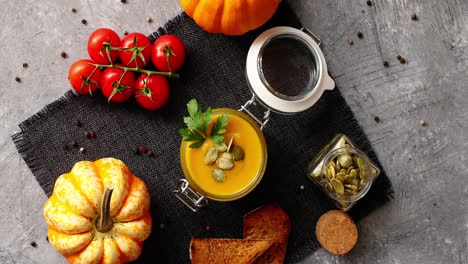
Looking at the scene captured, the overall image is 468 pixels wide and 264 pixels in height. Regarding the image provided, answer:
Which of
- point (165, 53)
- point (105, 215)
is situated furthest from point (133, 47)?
point (105, 215)

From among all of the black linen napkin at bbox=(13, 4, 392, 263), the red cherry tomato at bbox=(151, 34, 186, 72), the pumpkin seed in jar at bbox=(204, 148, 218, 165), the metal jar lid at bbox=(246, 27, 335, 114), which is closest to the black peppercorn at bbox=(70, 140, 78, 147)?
the black linen napkin at bbox=(13, 4, 392, 263)

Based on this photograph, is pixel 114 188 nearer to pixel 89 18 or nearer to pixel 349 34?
pixel 89 18

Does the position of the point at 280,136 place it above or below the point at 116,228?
below

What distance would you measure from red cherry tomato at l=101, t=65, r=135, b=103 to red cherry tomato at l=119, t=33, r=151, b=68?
44 millimetres

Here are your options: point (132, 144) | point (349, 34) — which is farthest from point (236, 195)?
point (349, 34)

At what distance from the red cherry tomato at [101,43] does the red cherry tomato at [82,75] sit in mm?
33

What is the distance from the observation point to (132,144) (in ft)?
6.04

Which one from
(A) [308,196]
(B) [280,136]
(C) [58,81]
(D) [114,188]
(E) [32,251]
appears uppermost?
(C) [58,81]

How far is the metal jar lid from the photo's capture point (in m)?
1.68

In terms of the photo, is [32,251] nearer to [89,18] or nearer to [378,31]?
[89,18]

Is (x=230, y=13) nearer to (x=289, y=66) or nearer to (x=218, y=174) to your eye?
(x=289, y=66)

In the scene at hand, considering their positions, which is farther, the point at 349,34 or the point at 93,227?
the point at 349,34

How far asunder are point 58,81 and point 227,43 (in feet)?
1.87

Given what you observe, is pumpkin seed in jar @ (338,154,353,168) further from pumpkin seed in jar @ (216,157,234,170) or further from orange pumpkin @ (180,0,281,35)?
orange pumpkin @ (180,0,281,35)
